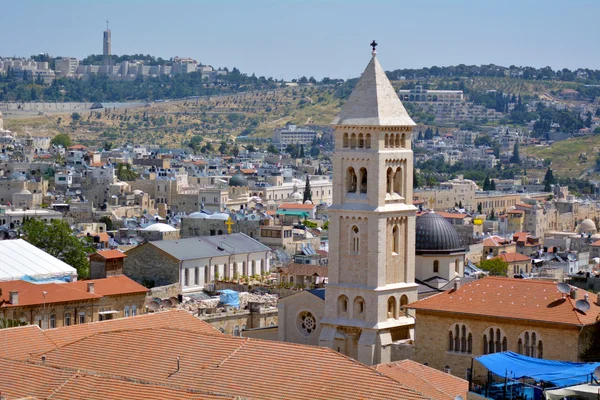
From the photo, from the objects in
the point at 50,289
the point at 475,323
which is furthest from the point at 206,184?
the point at 475,323

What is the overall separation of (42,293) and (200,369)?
846 inches

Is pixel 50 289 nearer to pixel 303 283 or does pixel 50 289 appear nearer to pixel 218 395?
pixel 303 283

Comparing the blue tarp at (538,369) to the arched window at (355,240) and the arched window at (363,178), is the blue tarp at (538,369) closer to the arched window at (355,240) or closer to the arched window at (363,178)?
the arched window at (355,240)

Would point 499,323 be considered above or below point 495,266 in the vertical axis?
above

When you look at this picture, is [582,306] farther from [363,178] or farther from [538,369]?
[538,369]

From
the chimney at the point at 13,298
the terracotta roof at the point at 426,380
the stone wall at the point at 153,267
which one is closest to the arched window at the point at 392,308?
the terracotta roof at the point at 426,380

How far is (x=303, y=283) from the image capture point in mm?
68312

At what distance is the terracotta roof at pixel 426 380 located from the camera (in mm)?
38013

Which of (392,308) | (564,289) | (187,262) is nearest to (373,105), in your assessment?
(392,308)

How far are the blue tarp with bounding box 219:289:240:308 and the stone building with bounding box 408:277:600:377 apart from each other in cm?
1484

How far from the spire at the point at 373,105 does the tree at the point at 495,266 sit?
121 ft

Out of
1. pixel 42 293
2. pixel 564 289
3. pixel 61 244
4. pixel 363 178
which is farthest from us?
pixel 61 244

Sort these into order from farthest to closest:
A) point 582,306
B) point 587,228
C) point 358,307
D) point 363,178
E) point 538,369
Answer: point 587,228
point 363,178
point 358,307
point 582,306
point 538,369

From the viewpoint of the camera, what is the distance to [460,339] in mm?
47750
